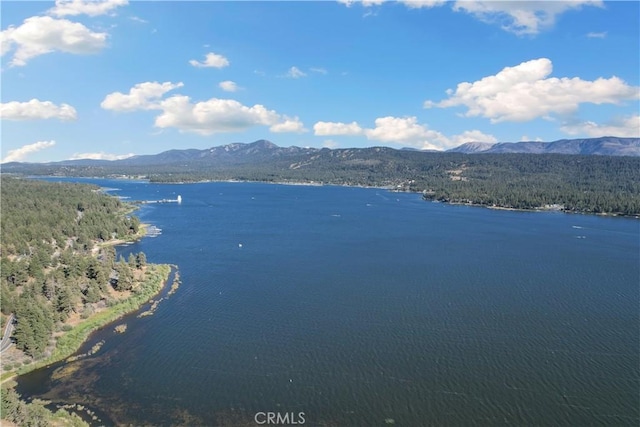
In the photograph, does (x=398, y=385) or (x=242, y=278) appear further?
(x=242, y=278)

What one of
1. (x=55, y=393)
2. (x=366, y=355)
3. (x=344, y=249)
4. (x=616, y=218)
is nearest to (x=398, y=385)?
(x=366, y=355)

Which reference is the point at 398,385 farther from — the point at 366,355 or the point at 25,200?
the point at 25,200

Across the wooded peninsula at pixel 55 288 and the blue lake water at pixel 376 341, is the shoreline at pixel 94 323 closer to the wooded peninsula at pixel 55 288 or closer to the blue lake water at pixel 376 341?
the wooded peninsula at pixel 55 288

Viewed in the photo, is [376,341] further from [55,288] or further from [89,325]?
[55,288]

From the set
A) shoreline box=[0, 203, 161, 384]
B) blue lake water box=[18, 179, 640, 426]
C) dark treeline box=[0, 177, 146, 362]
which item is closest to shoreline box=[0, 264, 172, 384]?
shoreline box=[0, 203, 161, 384]

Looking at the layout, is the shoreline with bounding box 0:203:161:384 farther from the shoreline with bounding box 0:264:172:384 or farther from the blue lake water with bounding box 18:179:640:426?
the blue lake water with bounding box 18:179:640:426

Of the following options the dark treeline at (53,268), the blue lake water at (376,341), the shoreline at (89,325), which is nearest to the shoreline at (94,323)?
the shoreline at (89,325)
